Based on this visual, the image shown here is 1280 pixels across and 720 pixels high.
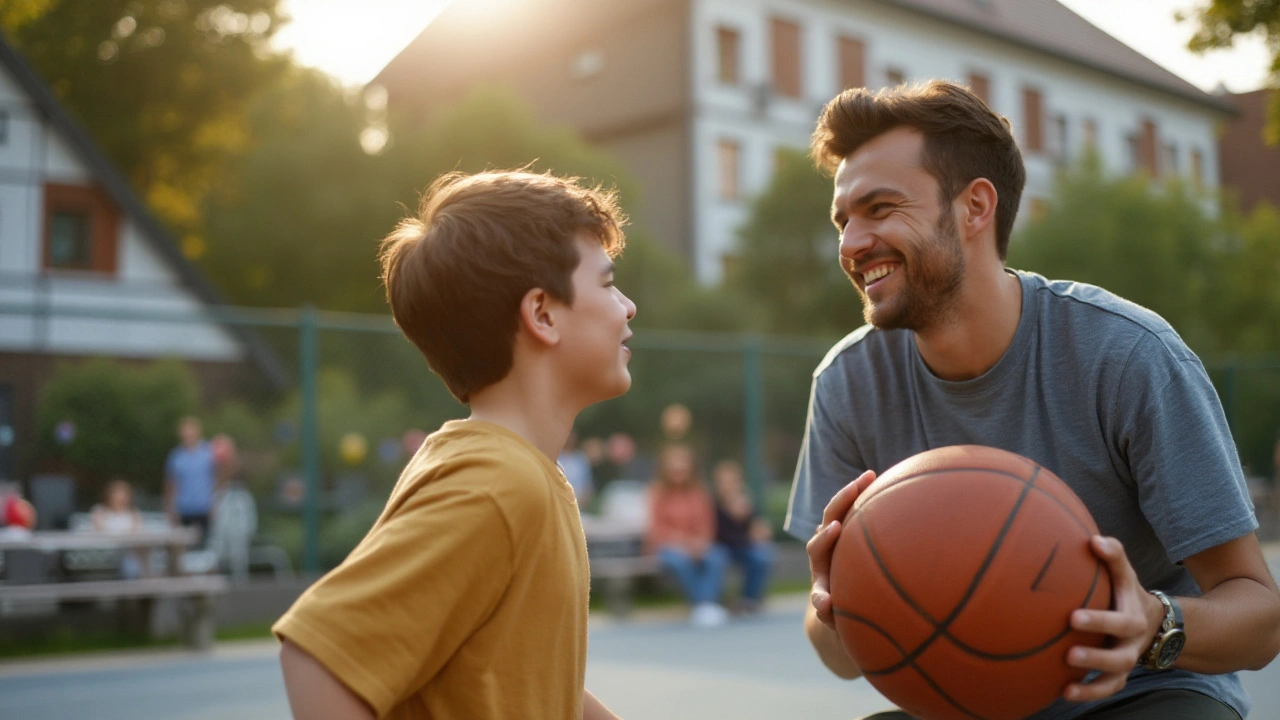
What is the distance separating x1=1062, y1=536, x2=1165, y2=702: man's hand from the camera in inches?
86.4

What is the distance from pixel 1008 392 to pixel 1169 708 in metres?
0.74

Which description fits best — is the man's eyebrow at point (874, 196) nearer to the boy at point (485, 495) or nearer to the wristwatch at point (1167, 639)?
the boy at point (485, 495)

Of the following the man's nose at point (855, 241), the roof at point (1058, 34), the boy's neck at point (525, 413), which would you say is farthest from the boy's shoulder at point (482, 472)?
the roof at point (1058, 34)

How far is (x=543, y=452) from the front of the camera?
7.98 ft

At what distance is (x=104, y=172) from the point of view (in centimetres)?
1852

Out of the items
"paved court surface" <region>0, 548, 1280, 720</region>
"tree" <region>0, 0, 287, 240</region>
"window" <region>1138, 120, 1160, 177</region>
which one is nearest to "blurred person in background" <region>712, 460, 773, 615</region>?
"paved court surface" <region>0, 548, 1280, 720</region>

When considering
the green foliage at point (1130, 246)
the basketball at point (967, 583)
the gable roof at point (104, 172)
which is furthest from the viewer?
the green foliage at point (1130, 246)

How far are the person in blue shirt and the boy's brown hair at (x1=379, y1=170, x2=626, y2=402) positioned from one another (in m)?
9.17

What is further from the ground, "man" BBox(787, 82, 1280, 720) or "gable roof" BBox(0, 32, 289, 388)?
"gable roof" BBox(0, 32, 289, 388)

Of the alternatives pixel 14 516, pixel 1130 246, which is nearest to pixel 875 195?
pixel 14 516

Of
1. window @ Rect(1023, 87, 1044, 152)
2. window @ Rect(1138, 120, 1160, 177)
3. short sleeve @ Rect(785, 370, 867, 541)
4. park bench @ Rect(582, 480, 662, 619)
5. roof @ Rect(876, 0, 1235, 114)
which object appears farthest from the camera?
window @ Rect(1138, 120, 1160, 177)

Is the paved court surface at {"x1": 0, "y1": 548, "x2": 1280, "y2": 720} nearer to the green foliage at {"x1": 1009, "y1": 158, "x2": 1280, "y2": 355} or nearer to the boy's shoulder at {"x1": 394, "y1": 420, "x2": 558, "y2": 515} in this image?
the boy's shoulder at {"x1": 394, "y1": 420, "x2": 558, "y2": 515}

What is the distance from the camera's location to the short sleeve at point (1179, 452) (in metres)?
2.57

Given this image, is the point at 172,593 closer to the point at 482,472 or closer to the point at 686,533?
the point at 686,533
